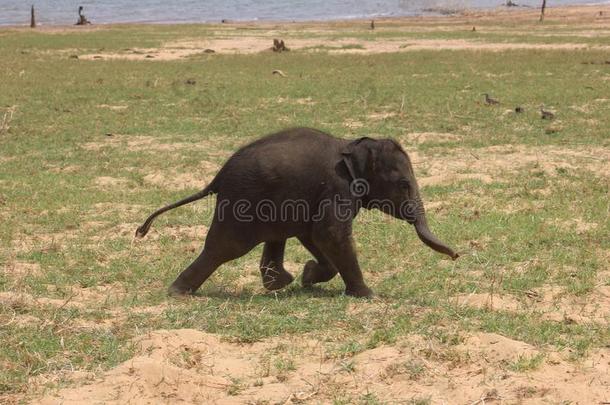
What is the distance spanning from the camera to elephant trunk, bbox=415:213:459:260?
20.9 ft

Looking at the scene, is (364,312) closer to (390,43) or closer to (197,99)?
(197,99)

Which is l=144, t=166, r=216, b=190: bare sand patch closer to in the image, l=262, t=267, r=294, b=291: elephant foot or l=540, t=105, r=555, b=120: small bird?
l=262, t=267, r=294, b=291: elephant foot

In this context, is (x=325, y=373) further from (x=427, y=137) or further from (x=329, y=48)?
(x=329, y=48)

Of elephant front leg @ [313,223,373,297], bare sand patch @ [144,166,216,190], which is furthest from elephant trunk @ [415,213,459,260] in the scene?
bare sand patch @ [144,166,216,190]

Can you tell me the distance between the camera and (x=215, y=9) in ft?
228

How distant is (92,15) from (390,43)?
36129 millimetres

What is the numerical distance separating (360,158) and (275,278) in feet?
3.90

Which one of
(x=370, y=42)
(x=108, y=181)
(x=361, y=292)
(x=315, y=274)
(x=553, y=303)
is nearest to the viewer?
(x=553, y=303)

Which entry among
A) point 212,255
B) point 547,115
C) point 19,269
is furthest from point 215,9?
point 212,255

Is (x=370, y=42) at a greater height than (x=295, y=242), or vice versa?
(x=370, y=42)

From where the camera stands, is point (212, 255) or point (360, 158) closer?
point (360, 158)

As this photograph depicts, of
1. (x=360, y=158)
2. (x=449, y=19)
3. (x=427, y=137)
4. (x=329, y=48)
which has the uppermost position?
(x=360, y=158)

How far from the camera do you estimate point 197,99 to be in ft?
56.7

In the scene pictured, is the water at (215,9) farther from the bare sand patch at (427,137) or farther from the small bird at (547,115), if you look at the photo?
the bare sand patch at (427,137)
